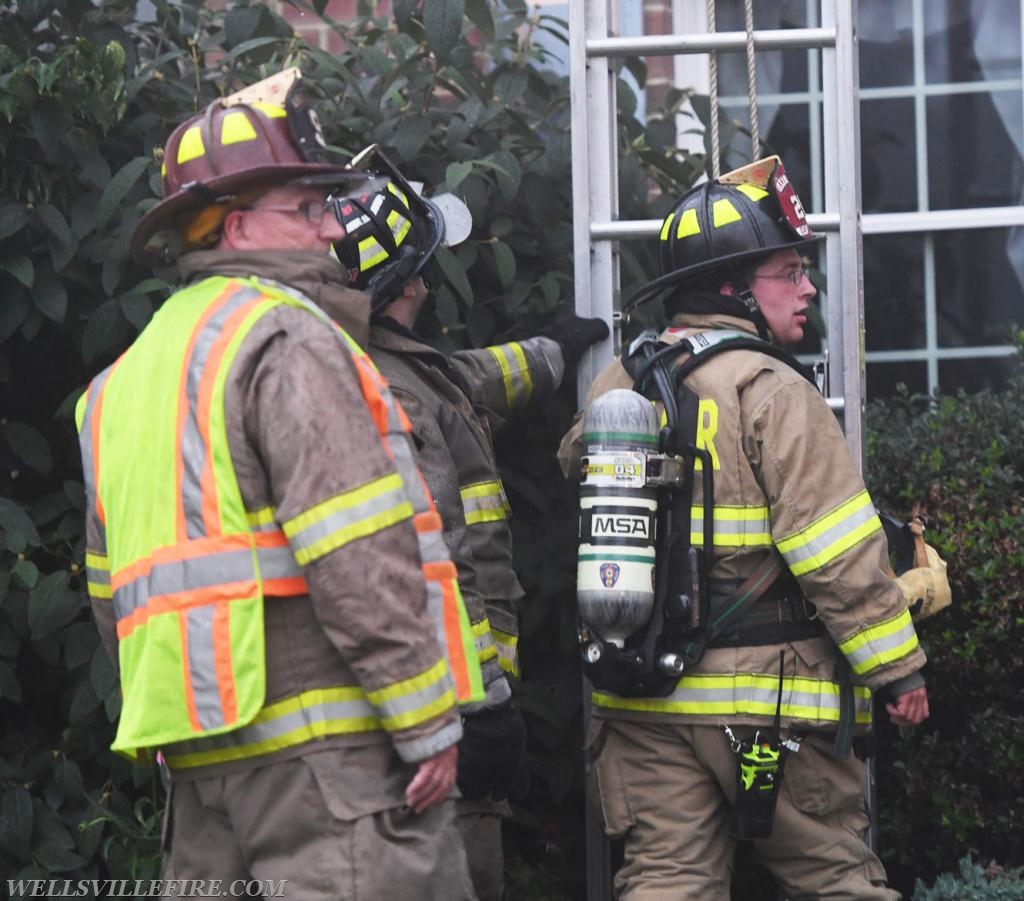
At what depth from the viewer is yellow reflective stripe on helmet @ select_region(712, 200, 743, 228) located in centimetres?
412

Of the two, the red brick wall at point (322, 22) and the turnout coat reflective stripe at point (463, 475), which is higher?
the red brick wall at point (322, 22)

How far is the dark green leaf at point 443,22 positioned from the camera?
4621 mm

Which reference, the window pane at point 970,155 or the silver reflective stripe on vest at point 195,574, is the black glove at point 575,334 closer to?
the silver reflective stripe on vest at point 195,574

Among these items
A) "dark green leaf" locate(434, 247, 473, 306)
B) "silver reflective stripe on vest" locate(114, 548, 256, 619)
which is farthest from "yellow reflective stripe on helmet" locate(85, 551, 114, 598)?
"dark green leaf" locate(434, 247, 473, 306)

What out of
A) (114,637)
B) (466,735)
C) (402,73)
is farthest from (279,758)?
(402,73)

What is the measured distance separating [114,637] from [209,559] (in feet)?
2.15

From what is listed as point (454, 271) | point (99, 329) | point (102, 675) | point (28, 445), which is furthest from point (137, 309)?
point (102, 675)

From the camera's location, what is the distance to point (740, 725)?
12.8 ft

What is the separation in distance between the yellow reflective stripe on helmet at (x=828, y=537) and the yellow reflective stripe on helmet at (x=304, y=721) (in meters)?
1.22

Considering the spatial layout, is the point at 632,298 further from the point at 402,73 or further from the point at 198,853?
the point at 198,853

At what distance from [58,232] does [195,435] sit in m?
1.71

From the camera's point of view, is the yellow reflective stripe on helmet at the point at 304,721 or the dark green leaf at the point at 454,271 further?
the dark green leaf at the point at 454,271

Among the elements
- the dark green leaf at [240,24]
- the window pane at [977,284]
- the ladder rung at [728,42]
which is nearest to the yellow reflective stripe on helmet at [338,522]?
the ladder rung at [728,42]

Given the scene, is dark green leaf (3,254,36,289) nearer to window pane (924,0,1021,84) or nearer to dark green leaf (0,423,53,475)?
dark green leaf (0,423,53,475)
